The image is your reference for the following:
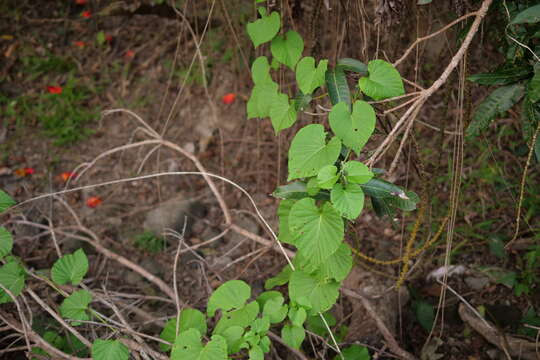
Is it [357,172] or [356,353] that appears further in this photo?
[356,353]

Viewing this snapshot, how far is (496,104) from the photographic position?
115 centimetres

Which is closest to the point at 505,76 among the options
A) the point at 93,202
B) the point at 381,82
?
the point at 381,82

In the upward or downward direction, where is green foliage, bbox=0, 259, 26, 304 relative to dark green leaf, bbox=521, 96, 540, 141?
downward

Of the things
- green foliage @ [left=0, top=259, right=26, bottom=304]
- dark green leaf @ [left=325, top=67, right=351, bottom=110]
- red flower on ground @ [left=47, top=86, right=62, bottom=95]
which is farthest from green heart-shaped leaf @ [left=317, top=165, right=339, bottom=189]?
red flower on ground @ [left=47, top=86, right=62, bottom=95]

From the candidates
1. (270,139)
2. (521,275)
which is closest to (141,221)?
(270,139)

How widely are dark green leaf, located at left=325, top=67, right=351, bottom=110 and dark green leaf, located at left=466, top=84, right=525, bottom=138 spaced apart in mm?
365

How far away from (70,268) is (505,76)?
130cm

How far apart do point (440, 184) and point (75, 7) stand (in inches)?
106

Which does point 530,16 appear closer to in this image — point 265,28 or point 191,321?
point 265,28

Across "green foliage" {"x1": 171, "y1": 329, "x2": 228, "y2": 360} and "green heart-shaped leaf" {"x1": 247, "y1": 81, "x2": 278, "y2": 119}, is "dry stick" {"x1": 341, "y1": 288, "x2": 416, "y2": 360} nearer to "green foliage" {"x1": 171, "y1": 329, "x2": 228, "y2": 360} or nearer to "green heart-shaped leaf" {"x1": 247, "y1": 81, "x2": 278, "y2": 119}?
"green foliage" {"x1": 171, "y1": 329, "x2": 228, "y2": 360}

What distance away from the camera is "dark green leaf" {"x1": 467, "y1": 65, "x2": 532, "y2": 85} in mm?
1111

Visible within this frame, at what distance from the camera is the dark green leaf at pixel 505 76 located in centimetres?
111

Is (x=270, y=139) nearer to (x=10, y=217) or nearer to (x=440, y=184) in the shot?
(x=440, y=184)

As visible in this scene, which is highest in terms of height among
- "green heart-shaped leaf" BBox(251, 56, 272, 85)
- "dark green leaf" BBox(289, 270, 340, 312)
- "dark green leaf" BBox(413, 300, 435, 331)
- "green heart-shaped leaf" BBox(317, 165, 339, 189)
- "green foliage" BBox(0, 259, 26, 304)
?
"green heart-shaped leaf" BBox(251, 56, 272, 85)
